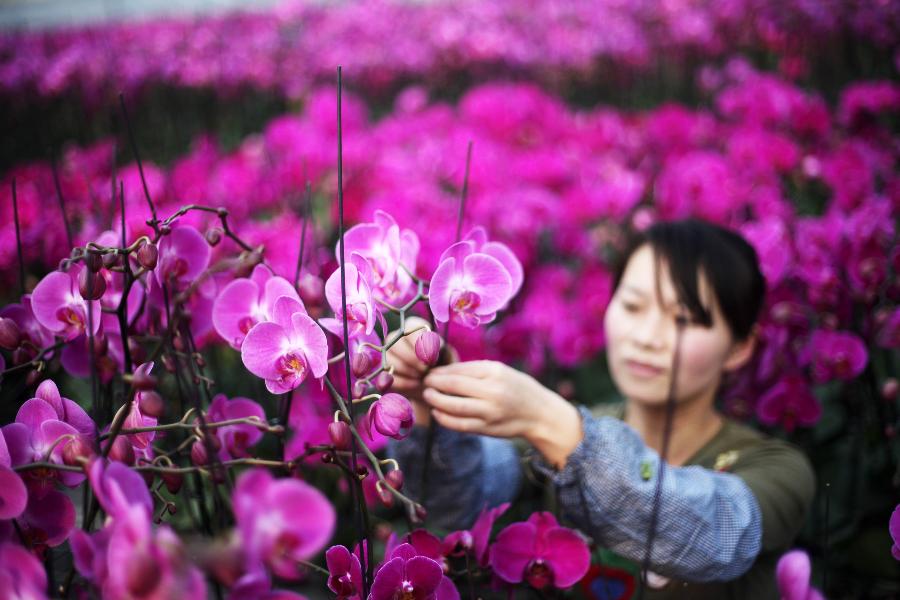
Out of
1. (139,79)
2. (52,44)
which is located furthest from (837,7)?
(52,44)

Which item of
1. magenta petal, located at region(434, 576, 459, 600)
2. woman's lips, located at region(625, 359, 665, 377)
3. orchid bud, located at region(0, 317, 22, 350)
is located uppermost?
orchid bud, located at region(0, 317, 22, 350)

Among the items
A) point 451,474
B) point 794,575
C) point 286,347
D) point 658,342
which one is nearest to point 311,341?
point 286,347

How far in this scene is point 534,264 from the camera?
1524mm

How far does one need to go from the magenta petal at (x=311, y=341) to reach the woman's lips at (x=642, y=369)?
2.02 ft

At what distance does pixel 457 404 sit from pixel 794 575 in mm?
296

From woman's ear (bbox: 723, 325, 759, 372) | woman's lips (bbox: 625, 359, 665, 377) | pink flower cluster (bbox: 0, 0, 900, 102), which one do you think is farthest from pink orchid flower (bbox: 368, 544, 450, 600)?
pink flower cluster (bbox: 0, 0, 900, 102)

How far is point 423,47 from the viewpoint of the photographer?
3.69 metres

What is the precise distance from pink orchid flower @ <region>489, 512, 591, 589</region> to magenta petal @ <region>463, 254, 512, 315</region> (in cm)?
19

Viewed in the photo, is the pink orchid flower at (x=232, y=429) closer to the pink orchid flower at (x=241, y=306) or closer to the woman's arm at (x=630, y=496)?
the pink orchid flower at (x=241, y=306)

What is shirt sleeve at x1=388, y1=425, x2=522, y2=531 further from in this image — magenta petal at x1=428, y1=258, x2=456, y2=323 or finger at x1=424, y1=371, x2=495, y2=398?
magenta petal at x1=428, y1=258, x2=456, y2=323

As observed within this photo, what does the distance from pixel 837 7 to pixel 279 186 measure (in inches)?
93.3

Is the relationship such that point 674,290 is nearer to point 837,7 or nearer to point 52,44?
point 837,7

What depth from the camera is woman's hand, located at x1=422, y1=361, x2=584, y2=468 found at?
2.13 feet

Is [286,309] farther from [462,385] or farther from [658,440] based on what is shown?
[658,440]
